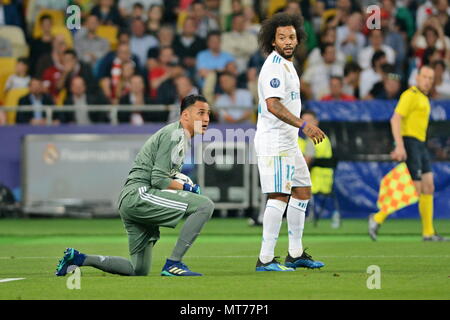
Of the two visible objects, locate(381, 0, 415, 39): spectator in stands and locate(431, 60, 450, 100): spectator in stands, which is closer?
locate(431, 60, 450, 100): spectator in stands

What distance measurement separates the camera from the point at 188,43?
24.6 metres

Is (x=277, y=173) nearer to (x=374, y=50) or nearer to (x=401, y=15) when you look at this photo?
(x=374, y=50)

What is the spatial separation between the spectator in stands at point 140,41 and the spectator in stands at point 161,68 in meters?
0.56

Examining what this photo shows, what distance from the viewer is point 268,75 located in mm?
11648

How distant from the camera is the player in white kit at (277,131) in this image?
457 inches

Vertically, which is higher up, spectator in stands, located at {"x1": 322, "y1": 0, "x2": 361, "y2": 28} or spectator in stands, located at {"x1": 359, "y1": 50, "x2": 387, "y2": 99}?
spectator in stands, located at {"x1": 322, "y1": 0, "x2": 361, "y2": 28}

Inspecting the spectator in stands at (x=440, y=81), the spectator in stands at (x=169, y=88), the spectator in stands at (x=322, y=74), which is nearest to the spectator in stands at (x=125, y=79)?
the spectator in stands at (x=169, y=88)

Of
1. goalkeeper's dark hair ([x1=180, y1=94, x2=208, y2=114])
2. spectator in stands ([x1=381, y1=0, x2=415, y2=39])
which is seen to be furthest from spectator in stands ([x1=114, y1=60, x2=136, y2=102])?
goalkeeper's dark hair ([x1=180, y1=94, x2=208, y2=114])

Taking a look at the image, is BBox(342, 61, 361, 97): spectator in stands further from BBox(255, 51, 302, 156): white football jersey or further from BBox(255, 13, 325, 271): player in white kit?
BBox(255, 51, 302, 156): white football jersey

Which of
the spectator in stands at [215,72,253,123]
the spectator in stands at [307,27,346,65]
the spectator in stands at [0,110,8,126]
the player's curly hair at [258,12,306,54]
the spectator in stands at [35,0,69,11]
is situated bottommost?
the spectator in stands at [0,110,8,126]

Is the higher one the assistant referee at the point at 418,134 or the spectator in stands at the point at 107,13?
the spectator in stands at the point at 107,13

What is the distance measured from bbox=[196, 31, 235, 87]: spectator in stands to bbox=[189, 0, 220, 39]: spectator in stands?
692 mm

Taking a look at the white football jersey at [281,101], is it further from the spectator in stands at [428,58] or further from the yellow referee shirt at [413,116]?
the spectator in stands at [428,58]

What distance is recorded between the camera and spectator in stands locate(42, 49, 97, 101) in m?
23.6
